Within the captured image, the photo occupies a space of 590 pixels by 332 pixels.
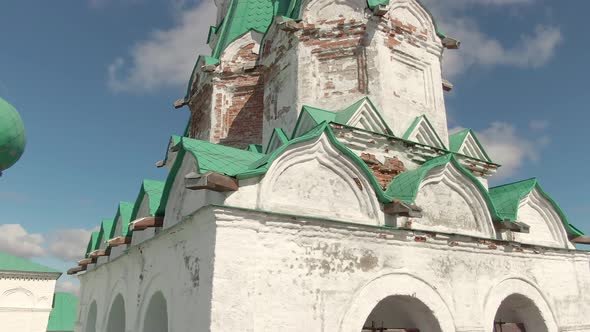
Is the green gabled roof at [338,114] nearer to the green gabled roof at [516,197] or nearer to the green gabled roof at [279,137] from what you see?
the green gabled roof at [279,137]

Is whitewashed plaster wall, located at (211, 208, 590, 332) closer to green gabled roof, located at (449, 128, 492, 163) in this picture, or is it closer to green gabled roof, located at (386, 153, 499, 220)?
green gabled roof, located at (386, 153, 499, 220)

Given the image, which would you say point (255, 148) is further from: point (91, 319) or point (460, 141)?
point (91, 319)

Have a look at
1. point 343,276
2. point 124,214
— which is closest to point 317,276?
point 343,276

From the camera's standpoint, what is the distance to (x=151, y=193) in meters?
7.19

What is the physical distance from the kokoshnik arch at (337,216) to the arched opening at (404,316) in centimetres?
3

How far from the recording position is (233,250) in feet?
14.9

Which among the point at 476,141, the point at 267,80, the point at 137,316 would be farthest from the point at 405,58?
the point at 137,316

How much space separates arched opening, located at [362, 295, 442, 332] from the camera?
5613mm

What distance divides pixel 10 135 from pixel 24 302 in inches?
474

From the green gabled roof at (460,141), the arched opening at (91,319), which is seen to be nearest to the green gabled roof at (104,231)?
the arched opening at (91,319)

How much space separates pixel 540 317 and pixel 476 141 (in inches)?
133

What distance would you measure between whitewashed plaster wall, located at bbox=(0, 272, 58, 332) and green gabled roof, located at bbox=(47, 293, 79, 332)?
1.37 meters

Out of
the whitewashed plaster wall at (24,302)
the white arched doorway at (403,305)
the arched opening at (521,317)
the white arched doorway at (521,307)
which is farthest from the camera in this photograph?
the whitewashed plaster wall at (24,302)

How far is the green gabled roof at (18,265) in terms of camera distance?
17047 millimetres
